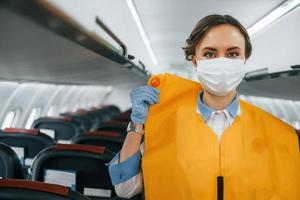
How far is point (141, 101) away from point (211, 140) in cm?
41

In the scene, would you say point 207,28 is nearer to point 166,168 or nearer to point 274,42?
point 166,168

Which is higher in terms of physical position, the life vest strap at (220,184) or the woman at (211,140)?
the woman at (211,140)

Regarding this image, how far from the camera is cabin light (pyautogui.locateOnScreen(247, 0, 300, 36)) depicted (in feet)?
13.1

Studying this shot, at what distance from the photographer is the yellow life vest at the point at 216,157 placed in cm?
218

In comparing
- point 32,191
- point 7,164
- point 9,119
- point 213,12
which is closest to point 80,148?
point 7,164

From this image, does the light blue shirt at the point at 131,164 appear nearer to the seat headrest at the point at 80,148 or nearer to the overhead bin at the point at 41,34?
the seat headrest at the point at 80,148

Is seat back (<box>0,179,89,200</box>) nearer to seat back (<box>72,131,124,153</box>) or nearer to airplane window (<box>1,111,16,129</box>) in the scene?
seat back (<box>72,131,124,153</box>)

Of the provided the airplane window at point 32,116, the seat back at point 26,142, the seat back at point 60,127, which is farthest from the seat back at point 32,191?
the airplane window at point 32,116

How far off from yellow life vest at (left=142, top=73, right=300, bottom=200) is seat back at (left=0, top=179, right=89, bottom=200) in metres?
0.67

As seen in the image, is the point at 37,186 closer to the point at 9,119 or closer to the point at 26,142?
the point at 26,142

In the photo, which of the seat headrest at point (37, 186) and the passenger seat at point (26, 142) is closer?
the seat headrest at point (37, 186)

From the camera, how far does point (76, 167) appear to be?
2680mm

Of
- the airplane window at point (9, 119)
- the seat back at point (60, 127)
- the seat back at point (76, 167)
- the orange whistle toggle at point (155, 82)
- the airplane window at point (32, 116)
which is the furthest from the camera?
the airplane window at point (32, 116)

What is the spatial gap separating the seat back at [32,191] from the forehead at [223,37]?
3.28 ft
